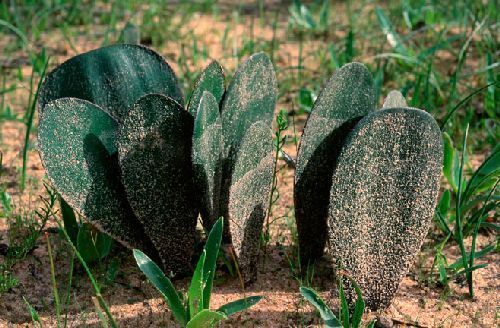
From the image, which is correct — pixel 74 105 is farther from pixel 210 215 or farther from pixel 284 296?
pixel 284 296

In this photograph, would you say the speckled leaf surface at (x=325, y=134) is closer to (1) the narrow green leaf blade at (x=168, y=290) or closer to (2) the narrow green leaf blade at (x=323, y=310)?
Answer: (2) the narrow green leaf blade at (x=323, y=310)

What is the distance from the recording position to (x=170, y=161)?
2006 millimetres

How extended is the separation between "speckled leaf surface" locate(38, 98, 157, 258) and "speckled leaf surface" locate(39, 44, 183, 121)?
198 mm

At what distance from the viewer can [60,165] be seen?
1.95 meters

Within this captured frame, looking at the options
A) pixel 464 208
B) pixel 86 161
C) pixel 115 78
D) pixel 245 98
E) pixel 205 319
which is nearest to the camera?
pixel 205 319

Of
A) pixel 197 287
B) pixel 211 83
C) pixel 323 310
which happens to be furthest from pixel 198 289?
pixel 211 83

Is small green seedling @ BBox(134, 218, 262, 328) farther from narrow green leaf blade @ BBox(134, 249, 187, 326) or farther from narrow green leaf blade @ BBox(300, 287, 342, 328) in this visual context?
narrow green leaf blade @ BBox(300, 287, 342, 328)

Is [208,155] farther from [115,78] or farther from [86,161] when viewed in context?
[115,78]

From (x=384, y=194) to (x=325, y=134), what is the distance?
0.71 feet

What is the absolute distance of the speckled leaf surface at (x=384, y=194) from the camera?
1.87 meters

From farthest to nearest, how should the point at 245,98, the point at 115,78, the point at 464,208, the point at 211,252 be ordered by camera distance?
the point at 464,208 < the point at 115,78 < the point at 245,98 < the point at 211,252

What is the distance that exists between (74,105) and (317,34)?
2.10 metres

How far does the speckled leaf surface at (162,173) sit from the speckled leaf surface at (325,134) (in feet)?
0.88

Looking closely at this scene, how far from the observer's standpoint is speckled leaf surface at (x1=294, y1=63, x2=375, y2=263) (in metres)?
2.01
